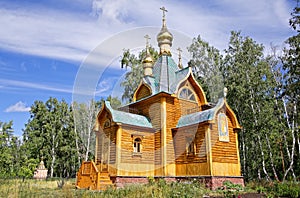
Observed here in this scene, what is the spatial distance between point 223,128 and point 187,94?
11.4 ft

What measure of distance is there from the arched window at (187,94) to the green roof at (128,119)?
2.55 meters

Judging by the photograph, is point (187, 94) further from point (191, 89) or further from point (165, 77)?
point (165, 77)

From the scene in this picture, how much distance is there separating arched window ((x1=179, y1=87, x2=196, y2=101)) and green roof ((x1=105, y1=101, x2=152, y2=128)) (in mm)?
2548

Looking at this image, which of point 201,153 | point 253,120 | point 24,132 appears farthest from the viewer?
point 24,132

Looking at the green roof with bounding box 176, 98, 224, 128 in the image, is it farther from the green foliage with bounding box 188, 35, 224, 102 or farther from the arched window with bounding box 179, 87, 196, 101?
the green foliage with bounding box 188, 35, 224, 102

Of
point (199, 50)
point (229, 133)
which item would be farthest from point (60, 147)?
point (229, 133)

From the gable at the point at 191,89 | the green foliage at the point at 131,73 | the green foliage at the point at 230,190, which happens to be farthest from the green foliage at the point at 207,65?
the green foliage at the point at 230,190

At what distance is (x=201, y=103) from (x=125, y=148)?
5.81 metres

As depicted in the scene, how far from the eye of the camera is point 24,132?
33.7 meters

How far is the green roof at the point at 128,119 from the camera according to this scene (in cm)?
1377

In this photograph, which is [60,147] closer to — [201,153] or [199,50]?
[199,50]

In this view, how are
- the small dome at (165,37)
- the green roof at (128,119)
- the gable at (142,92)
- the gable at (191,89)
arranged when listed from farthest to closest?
the small dome at (165,37)
the gable at (142,92)
the gable at (191,89)
the green roof at (128,119)

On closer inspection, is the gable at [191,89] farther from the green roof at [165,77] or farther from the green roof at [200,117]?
the green roof at [200,117]

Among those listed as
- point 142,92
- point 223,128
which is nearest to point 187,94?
point 142,92
